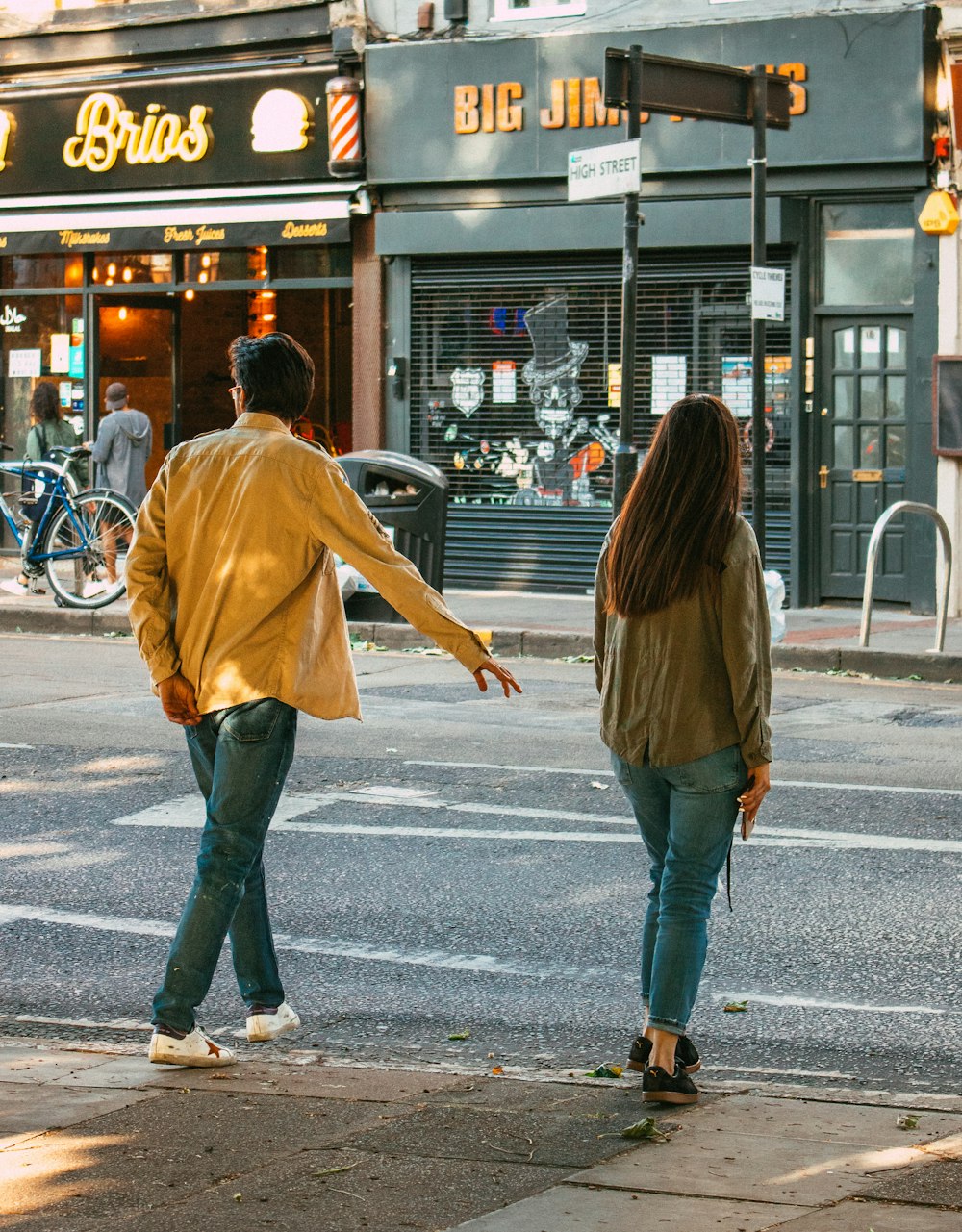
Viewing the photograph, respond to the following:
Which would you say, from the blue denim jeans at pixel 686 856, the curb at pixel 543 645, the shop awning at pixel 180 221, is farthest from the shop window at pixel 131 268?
the blue denim jeans at pixel 686 856

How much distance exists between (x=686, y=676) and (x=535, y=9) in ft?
47.5

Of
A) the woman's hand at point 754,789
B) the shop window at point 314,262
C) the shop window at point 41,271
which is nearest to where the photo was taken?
the woman's hand at point 754,789

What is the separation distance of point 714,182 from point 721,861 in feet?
43.0

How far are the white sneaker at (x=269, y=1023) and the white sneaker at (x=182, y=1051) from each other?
24cm

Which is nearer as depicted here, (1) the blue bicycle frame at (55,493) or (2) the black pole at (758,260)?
(2) the black pole at (758,260)

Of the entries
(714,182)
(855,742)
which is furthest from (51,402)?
(855,742)

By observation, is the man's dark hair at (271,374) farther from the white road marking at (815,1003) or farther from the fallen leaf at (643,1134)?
the white road marking at (815,1003)

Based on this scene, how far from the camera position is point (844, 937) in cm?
643

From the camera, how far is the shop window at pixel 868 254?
16359 millimetres

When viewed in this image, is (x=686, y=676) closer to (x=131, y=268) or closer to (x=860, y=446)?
(x=860, y=446)

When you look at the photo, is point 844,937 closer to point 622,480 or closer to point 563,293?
point 622,480

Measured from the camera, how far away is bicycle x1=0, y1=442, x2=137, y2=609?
52.0 feet

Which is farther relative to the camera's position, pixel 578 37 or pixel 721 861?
pixel 578 37

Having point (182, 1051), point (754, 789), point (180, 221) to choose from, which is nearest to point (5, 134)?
point (180, 221)
